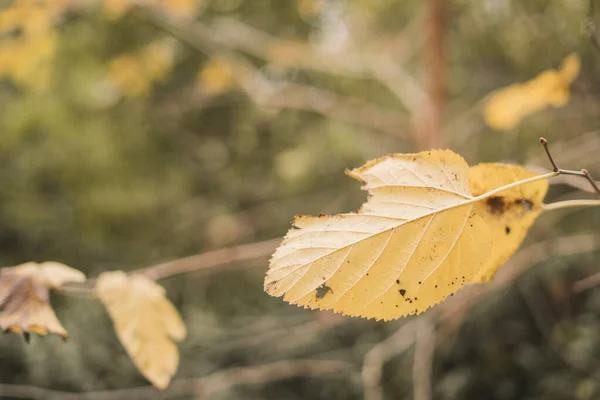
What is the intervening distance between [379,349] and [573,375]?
1.72 ft

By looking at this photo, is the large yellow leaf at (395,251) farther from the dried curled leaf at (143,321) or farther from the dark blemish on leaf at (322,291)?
the dried curled leaf at (143,321)

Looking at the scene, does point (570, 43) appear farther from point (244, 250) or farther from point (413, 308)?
point (413, 308)

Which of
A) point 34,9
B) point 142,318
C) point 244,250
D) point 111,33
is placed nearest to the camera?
point 142,318

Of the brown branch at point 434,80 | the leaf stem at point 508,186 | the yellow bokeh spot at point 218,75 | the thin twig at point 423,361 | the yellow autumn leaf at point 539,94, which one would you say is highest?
the yellow bokeh spot at point 218,75

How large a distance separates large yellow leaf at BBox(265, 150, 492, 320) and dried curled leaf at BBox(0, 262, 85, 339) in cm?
27

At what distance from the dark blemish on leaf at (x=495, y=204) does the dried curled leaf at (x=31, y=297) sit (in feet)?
1.49

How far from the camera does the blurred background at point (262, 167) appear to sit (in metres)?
1.36

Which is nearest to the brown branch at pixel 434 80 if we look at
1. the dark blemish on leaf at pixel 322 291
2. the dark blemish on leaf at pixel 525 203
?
the dark blemish on leaf at pixel 525 203

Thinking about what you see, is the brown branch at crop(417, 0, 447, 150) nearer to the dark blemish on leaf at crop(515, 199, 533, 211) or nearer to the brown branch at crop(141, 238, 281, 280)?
the brown branch at crop(141, 238, 281, 280)

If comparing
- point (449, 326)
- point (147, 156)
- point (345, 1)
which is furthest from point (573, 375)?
point (147, 156)

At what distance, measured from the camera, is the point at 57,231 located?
236cm

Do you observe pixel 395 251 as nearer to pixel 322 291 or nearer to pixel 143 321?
pixel 322 291

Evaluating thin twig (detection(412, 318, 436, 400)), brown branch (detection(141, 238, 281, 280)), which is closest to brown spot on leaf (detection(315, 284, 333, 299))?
brown branch (detection(141, 238, 281, 280))

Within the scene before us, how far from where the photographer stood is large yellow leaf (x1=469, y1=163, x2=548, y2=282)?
1.40 ft
